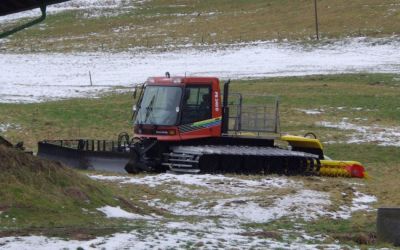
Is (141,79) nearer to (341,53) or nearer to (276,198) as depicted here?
(341,53)

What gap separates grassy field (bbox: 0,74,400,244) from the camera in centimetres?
1968

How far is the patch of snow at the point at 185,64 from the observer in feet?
170

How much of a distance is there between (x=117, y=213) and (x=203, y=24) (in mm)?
67442

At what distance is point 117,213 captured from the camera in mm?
16984

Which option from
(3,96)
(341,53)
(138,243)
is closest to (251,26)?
(341,53)

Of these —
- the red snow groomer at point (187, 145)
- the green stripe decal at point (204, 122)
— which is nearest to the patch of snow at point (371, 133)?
the red snow groomer at point (187, 145)

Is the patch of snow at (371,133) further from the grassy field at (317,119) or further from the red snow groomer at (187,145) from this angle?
the red snow groomer at (187,145)

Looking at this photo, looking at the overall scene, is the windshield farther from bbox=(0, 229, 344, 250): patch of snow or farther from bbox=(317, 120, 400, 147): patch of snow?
bbox=(0, 229, 344, 250): patch of snow

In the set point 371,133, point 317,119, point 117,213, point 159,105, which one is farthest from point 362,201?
point 317,119

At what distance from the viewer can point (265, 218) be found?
18.3m

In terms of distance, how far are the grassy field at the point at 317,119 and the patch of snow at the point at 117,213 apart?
0.80 meters

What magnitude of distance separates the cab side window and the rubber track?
0.77m

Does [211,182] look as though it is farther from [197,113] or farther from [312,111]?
[312,111]

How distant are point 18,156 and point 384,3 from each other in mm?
70544
